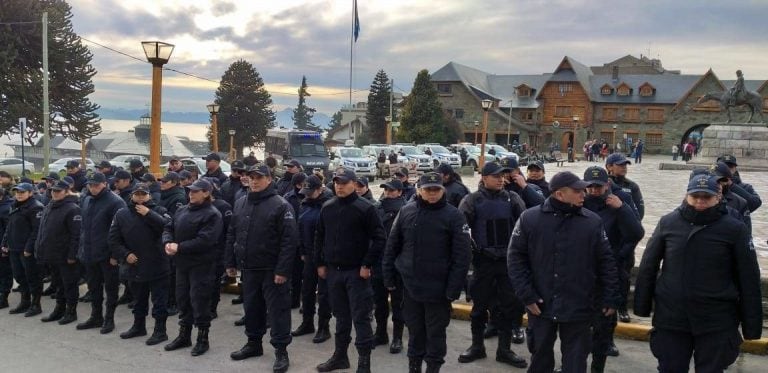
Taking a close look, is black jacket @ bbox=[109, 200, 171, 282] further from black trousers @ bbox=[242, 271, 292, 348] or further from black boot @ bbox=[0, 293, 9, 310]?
black boot @ bbox=[0, 293, 9, 310]

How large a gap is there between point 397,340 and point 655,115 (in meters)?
59.0

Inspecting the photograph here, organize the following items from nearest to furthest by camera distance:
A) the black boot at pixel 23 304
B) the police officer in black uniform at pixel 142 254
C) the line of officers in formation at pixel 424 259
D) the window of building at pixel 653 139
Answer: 1. the line of officers in formation at pixel 424 259
2. the police officer in black uniform at pixel 142 254
3. the black boot at pixel 23 304
4. the window of building at pixel 653 139

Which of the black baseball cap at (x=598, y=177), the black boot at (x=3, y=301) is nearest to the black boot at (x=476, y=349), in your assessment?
the black baseball cap at (x=598, y=177)

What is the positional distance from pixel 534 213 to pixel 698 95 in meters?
59.3

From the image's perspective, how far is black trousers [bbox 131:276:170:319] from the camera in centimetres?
653

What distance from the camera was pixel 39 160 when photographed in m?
62.8

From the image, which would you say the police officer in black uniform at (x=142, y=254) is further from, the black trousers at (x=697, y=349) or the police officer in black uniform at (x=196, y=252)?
the black trousers at (x=697, y=349)

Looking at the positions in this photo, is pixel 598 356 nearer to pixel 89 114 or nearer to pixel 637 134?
pixel 89 114

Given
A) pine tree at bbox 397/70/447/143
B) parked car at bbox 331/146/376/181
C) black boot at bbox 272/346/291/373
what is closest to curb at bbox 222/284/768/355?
black boot at bbox 272/346/291/373

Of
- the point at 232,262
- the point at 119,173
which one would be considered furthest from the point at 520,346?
the point at 119,173

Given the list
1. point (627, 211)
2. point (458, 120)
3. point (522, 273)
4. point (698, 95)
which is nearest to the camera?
point (522, 273)

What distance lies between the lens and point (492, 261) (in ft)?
19.0

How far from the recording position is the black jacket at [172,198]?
7664 millimetres

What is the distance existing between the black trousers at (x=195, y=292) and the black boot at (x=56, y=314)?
226 centimetres
